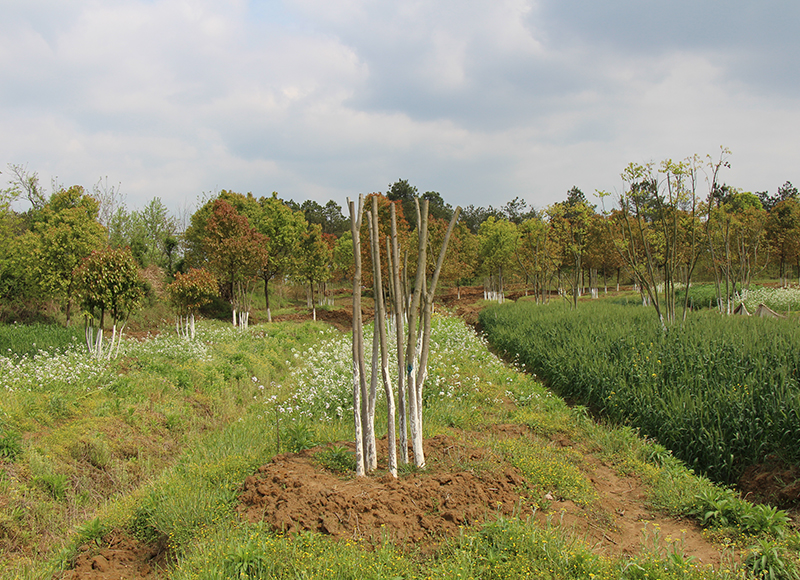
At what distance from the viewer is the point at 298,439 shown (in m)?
5.21

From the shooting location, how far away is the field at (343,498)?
2996 mm

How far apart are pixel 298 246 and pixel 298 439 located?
24445 millimetres

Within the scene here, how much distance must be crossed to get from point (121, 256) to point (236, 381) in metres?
4.47

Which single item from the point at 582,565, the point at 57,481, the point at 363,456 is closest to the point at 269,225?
the point at 57,481

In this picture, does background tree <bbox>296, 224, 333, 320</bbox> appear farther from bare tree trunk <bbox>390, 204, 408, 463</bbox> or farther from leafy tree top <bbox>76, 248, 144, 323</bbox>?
bare tree trunk <bbox>390, 204, 408, 463</bbox>

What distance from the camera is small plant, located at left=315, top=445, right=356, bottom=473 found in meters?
4.44

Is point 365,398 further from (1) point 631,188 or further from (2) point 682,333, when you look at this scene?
(1) point 631,188

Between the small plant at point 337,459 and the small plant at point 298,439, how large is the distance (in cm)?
44

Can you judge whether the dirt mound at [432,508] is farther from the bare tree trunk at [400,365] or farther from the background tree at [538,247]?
the background tree at [538,247]

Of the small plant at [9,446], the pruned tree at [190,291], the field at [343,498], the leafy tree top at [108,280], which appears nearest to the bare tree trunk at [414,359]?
the field at [343,498]

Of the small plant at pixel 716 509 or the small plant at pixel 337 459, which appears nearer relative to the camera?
the small plant at pixel 716 509

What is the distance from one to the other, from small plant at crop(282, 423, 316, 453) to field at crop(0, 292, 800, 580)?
→ 23mm

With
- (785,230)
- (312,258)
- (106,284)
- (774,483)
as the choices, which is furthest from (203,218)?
(785,230)

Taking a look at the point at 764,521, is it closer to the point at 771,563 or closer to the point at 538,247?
the point at 771,563
